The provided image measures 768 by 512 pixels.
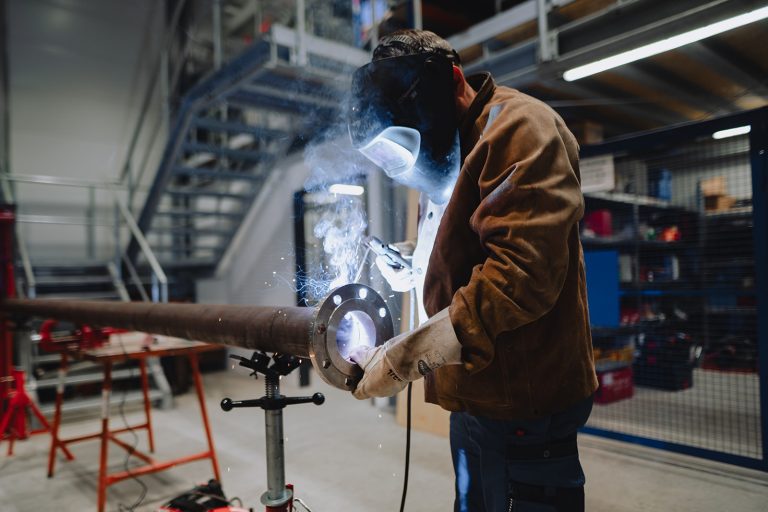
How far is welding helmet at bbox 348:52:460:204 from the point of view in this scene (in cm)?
109

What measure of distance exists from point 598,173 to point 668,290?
40.8 inches

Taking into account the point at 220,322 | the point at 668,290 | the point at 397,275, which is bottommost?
the point at 668,290

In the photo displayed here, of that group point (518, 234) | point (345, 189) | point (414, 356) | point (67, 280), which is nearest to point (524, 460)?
point (414, 356)

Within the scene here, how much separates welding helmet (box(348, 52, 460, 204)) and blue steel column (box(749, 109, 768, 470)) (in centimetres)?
239

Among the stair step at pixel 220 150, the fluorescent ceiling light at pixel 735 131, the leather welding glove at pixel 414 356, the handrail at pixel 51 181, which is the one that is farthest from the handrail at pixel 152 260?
the fluorescent ceiling light at pixel 735 131

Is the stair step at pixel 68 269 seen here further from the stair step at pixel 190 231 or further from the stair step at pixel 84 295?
the stair step at pixel 190 231

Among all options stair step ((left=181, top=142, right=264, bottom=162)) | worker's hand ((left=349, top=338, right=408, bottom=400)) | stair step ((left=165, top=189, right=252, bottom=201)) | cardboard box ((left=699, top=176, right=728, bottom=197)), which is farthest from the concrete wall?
cardboard box ((left=699, top=176, right=728, bottom=197))

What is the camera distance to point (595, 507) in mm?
2359

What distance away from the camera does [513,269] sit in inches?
31.7

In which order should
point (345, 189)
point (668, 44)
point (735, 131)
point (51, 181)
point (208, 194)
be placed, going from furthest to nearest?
point (208, 194), point (51, 181), point (735, 131), point (668, 44), point (345, 189)

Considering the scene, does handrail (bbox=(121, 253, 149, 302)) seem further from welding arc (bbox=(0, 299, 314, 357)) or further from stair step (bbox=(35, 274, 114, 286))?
welding arc (bbox=(0, 299, 314, 357))

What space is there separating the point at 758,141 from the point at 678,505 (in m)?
1.96

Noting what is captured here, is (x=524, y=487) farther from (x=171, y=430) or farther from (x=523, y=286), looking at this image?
(x=171, y=430)

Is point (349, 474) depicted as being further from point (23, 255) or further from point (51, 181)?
point (51, 181)
